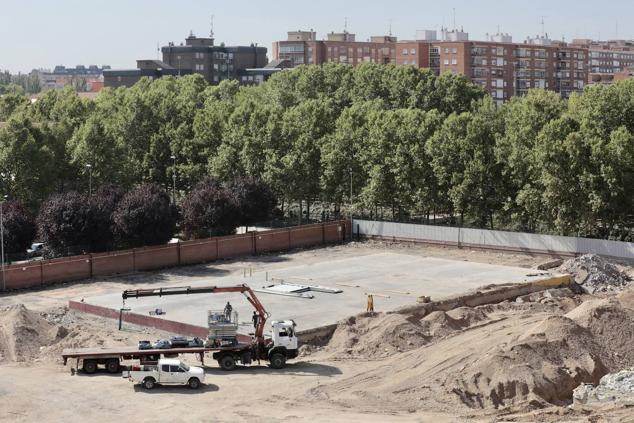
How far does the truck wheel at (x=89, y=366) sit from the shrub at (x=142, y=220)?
2722cm

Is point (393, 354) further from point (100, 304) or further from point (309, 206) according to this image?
point (309, 206)

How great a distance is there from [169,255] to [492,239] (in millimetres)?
23536

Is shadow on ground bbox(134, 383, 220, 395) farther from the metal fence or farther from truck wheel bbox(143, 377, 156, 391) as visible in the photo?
the metal fence

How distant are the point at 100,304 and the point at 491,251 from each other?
102 feet

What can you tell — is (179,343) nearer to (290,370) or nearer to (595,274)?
(290,370)

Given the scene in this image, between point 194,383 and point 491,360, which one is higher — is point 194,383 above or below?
below

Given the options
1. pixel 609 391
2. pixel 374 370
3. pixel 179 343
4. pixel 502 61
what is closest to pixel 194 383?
pixel 179 343

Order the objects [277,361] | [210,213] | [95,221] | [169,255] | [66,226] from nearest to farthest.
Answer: [277,361], [66,226], [95,221], [169,255], [210,213]

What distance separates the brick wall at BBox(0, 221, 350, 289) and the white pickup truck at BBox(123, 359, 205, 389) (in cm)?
2498

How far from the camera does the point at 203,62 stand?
18412 cm

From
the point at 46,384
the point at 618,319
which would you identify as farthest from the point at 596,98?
the point at 46,384

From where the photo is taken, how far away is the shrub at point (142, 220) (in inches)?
2625

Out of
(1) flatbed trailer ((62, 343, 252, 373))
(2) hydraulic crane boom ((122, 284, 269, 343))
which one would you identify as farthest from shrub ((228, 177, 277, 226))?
(1) flatbed trailer ((62, 343, 252, 373))

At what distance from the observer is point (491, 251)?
72.5 meters
